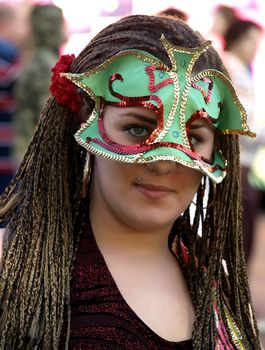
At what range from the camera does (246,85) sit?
5.51 meters

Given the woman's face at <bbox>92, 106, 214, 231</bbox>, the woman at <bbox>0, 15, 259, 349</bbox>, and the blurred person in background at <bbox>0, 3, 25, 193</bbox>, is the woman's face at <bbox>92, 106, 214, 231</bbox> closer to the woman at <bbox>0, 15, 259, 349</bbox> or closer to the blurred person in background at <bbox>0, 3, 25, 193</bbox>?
the woman at <bbox>0, 15, 259, 349</bbox>

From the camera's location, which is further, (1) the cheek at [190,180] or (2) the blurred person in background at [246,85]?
(2) the blurred person in background at [246,85]

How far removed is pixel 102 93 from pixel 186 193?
1.05 ft

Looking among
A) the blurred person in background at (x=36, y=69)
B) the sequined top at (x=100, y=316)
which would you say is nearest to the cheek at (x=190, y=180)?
the sequined top at (x=100, y=316)

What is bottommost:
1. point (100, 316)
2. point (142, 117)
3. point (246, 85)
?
point (100, 316)

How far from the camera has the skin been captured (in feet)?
7.20

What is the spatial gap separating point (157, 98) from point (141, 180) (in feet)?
0.65

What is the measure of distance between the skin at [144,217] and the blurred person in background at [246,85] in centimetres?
303

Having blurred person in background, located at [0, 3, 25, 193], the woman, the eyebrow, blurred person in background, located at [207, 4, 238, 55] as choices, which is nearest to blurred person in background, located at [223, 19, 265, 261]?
blurred person in background, located at [207, 4, 238, 55]

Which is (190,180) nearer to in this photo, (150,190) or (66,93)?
(150,190)

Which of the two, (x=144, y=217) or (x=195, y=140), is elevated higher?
(x=195, y=140)

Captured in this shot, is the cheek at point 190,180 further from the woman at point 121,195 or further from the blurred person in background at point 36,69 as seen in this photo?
the blurred person in background at point 36,69

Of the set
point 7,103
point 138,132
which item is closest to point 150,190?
point 138,132

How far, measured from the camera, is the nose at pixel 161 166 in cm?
216
